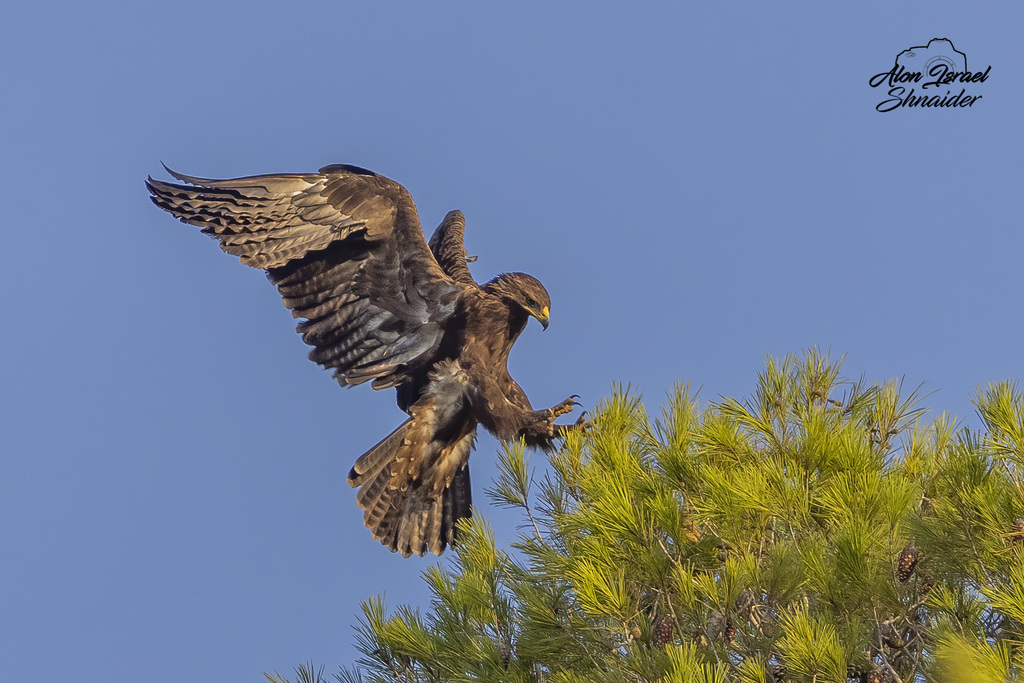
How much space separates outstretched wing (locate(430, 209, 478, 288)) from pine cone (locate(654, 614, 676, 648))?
334cm

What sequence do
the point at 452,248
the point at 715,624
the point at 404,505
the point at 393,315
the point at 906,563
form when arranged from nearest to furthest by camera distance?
the point at 906,563 → the point at 715,624 → the point at 393,315 → the point at 404,505 → the point at 452,248

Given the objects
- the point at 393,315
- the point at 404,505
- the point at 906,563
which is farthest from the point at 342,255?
the point at 906,563

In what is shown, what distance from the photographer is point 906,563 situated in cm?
351

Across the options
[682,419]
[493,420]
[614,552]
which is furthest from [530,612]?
[493,420]

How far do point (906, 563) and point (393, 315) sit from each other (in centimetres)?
378

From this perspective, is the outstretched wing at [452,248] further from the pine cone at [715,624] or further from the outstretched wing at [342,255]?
the pine cone at [715,624]

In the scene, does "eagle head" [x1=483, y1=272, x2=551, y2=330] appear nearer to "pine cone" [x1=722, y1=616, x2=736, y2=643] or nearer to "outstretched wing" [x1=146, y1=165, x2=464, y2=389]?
"outstretched wing" [x1=146, y1=165, x2=464, y2=389]

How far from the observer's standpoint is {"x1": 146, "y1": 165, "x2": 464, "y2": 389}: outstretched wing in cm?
605

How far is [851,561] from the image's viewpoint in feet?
11.2

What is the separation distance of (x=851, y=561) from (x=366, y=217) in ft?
12.1

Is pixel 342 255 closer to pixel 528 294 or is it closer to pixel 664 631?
pixel 528 294

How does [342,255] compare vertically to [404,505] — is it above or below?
above

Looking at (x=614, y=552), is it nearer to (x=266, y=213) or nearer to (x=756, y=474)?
(x=756, y=474)

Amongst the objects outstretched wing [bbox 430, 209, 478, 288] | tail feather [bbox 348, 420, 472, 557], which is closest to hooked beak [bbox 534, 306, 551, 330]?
outstretched wing [bbox 430, 209, 478, 288]
